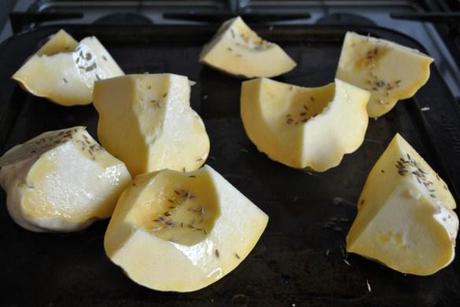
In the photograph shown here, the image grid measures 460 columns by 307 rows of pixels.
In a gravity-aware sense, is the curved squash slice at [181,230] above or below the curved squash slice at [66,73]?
below

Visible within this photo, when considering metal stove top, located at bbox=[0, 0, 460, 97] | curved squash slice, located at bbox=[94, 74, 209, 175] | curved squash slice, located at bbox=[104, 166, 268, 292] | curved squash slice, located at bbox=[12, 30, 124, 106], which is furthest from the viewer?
metal stove top, located at bbox=[0, 0, 460, 97]

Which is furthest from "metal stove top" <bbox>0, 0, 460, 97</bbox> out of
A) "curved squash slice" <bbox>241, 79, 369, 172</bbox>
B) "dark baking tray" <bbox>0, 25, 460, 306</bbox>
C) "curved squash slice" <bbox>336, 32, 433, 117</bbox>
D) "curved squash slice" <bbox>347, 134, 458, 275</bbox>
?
"curved squash slice" <bbox>347, 134, 458, 275</bbox>

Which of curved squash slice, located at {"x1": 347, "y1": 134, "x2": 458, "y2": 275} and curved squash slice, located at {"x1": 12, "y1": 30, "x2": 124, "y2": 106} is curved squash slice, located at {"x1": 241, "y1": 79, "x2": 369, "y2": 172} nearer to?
curved squash slice, located at {"x1": 347, "y1": 134, "x2": 458, "y2": 275}

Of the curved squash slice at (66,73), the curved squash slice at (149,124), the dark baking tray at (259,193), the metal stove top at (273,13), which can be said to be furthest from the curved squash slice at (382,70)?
the curved squash slice at (66,73)

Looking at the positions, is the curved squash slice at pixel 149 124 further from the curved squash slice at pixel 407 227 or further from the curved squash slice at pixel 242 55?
the curved squash slice at pixel 407 227

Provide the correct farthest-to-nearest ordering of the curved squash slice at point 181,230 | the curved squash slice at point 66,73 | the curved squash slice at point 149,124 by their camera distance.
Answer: the curved squash slice at point 66,73
the curved squash slice at point 149,124
the curved squash slice at point 181,230

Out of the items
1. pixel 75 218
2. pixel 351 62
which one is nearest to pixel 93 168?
pixel 75 218

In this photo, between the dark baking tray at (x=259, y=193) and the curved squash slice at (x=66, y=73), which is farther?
the curved squash slice at (x=66, y=73)
